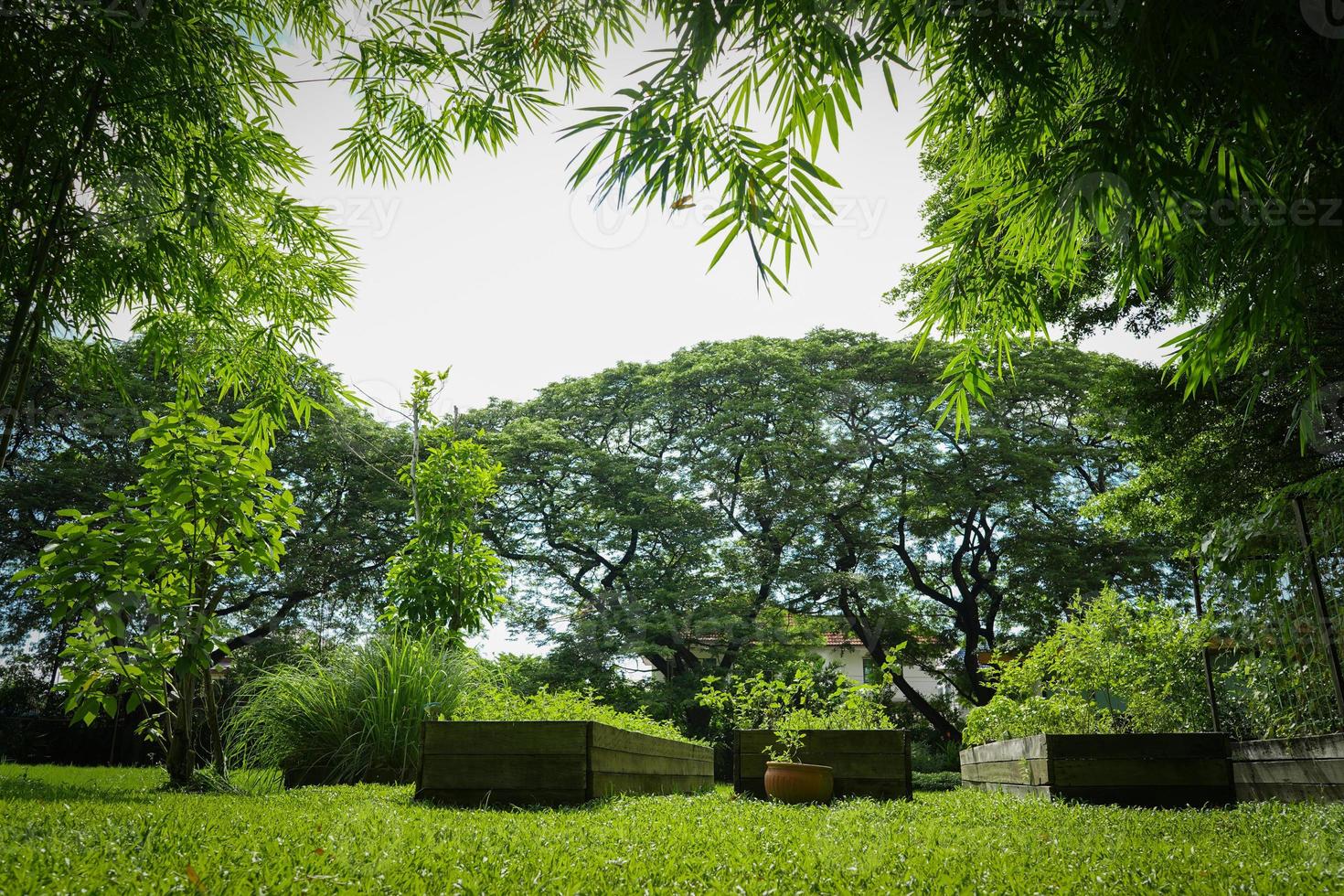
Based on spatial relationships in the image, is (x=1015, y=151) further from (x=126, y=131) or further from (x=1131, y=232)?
(x=126, y=131)

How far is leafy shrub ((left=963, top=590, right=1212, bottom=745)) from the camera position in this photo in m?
6.40

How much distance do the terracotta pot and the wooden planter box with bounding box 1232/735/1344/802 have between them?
2.69 metres

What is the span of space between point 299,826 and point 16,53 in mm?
3412

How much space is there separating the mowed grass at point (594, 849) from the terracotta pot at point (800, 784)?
1517mm

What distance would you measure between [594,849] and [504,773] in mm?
1616

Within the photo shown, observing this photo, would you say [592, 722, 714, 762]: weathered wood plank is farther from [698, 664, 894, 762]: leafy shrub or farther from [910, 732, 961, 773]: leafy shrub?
[910, 732, 961, 773]: leafy shrub

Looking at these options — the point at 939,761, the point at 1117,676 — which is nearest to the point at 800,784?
the point at 1117,676

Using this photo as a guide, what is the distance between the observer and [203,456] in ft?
13.4

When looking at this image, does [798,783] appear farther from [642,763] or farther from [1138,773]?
[1138,773]

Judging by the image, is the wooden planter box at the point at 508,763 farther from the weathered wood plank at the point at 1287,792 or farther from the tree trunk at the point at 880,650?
the tree trunk at the point at 880,650

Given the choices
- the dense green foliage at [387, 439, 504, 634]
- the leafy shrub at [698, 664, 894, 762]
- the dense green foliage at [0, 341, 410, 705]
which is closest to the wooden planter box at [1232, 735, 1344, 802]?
the leafy shrub at [698, 664, 894, 762]

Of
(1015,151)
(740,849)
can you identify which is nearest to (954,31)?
(1015,151)

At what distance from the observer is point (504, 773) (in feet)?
14.0

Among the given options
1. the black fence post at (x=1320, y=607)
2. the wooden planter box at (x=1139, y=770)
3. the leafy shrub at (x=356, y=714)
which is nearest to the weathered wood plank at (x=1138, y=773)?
the wooden planter box at (x=1139, y=770)
